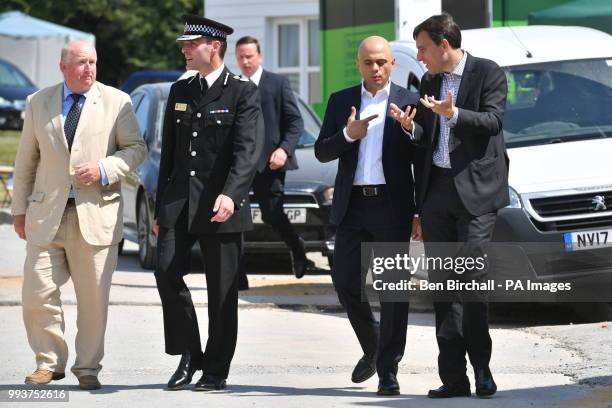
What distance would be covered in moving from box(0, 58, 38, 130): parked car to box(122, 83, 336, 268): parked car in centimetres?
1893

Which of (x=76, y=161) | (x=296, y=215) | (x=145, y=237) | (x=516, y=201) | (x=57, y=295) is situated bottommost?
(x=145, y=237)

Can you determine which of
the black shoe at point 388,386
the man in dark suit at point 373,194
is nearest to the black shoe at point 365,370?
the man in dark suit at point 373,194

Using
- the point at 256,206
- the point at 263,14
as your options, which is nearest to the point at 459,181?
the point at 256,206

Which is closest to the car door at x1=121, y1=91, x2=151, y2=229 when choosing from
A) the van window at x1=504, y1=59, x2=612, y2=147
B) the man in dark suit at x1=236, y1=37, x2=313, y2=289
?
the man in dark suit at x1=236, y1=37, x2=313, y2=289

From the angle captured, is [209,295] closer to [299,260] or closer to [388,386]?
[388,386]

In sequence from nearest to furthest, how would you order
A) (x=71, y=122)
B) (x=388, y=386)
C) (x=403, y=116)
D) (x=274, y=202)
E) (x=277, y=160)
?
(x=403, y=116), (x=388, y=386), (x=71, y=122), (x=277, y=160), (x=274, y=202)

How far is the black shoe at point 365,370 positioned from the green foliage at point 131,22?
3614 centimetres

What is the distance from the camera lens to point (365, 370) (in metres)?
8.49

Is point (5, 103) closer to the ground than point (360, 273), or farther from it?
closer to the ground

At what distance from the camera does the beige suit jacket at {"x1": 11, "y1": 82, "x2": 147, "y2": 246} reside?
27.8ft

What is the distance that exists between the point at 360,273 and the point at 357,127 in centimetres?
84

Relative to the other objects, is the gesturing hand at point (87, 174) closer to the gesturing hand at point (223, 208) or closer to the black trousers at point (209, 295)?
the black trousers at point (209, 295)

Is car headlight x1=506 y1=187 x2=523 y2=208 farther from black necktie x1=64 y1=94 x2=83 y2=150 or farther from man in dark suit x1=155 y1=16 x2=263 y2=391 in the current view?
black necktie x1=64 y1=94 x2=83 y2=150

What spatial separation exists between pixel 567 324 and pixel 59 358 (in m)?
4.45
